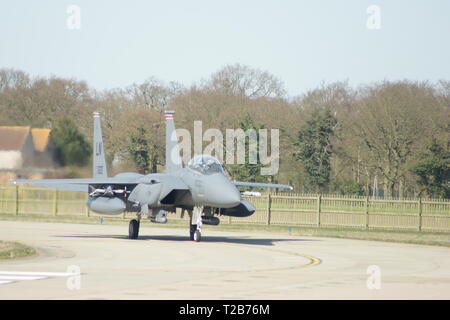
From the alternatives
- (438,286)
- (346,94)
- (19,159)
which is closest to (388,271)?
(438,286)

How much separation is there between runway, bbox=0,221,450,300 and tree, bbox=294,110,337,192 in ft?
110

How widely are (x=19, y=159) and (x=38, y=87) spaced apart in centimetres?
1709

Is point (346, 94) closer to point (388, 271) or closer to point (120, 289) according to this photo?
point (388, 271)

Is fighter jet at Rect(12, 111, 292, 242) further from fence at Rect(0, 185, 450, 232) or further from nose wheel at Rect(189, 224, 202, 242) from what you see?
fence at Rect(0, 185, 450, 232)

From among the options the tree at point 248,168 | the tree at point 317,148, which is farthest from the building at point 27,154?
the tree at point 317,148

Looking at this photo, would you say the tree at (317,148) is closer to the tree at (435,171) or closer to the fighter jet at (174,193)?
the tree at (435,171)

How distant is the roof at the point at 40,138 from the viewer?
3553 cm

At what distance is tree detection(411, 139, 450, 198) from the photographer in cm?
5447

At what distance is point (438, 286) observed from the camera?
15.4 m

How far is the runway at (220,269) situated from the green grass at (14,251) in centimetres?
46

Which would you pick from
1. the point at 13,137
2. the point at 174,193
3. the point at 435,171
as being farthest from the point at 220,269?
the point at 435,171

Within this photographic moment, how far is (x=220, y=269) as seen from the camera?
18125 mm

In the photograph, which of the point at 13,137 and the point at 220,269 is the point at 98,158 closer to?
the point at 13,137

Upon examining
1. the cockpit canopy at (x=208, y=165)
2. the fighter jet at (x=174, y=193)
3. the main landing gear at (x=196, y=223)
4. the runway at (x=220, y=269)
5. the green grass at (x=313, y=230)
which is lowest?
the green grass at (x=313, y=230)
